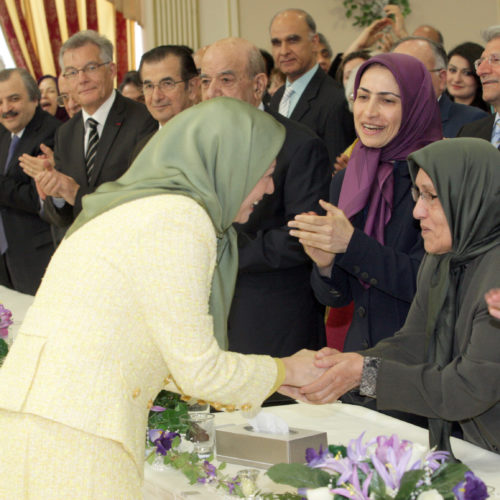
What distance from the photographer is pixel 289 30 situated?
5.18 meters

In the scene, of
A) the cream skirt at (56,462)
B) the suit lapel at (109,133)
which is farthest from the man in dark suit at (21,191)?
the cream skirt at (56,462)

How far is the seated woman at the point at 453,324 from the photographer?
208 centimetres

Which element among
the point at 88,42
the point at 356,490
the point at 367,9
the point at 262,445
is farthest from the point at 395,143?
the point at 367,9

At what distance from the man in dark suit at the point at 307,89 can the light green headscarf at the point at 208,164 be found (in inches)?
100

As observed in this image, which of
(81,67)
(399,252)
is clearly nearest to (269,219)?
(399,252)

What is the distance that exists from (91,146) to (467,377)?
121 inches

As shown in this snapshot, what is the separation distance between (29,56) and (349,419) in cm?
791

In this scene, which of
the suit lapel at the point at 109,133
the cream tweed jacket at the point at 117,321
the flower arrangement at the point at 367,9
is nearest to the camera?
the cream tweed jacket at the point at 117,321

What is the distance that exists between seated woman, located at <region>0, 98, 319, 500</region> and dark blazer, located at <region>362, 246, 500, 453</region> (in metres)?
0.58

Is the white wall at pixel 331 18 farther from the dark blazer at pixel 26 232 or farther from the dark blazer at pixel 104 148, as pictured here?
the dark blazer at pixel 104 148

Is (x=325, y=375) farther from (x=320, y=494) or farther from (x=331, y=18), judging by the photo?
(x=331, y=18)

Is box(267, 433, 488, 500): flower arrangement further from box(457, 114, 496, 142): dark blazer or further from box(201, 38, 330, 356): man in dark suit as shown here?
box(457, 114, 496, 142): dark blazer

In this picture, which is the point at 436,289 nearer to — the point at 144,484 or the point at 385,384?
the point at 385,384

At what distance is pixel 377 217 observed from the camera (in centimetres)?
311
